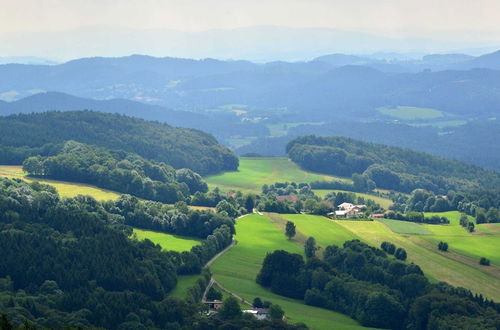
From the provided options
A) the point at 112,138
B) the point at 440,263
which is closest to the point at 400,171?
the point at 112,138

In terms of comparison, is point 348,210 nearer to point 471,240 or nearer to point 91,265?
point 471,240

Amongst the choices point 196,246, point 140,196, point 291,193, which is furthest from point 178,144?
point 196,246

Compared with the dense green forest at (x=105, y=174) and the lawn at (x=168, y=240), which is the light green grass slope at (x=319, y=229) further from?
the dense green forest at (x=105, y=174)

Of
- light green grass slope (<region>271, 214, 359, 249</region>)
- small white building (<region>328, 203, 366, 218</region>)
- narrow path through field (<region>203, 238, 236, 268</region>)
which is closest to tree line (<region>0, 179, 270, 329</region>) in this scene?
narrow path through field (<region>203, 238, 236, 268</region>)

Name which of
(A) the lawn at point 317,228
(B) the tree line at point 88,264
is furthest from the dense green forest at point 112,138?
(B) the tree line at point 88,264

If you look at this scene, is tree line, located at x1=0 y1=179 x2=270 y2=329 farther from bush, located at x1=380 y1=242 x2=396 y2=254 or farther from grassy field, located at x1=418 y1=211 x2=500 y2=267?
grassy field, located at x1=418 y1=211 x2=500 y2=267

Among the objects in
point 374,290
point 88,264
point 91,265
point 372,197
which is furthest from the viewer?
point 372,197
